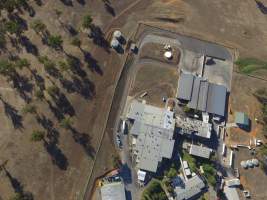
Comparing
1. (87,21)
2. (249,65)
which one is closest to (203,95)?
(249,65)

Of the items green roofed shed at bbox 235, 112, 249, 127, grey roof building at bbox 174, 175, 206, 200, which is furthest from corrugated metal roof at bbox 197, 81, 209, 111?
grey roof building at bbox 174, 175, 206, 200

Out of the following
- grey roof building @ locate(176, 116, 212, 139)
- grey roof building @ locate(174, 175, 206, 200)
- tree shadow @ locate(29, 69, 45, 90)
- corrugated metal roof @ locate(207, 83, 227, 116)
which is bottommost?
grey roof building @ locate(174, 175, 206, 200)

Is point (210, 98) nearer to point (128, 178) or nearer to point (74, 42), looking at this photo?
point (128, 178)

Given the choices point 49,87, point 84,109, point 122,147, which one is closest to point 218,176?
point 122,147

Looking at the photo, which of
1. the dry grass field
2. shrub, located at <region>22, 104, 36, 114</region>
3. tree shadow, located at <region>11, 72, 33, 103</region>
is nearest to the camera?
the dry grass field

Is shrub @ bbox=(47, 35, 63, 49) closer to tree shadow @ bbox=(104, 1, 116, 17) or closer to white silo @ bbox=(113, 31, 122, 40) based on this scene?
white silo @ bbox=(113, 31, 122, 40)
